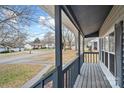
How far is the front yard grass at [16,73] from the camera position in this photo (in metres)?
3.66

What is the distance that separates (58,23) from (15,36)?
72cm

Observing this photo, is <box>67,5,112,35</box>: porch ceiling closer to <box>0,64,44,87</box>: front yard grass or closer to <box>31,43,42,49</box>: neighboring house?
<box>31,43,42,49</box>: neighboring house

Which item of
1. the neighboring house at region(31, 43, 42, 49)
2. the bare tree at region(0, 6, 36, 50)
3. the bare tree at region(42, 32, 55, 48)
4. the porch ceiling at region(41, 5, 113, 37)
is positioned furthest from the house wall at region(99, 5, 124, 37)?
the bare tree at region(0, 6, 36, 50)

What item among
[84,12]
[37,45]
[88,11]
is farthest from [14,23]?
[88,11]

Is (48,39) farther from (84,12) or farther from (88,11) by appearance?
(88,11)

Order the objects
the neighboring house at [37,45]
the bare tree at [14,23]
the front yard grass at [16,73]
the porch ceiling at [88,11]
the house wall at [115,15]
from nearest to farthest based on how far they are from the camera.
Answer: the bare tree at [14,23], the front yard grass at [16,73], the neighboring house at [37,45], the house wall at [115,15], the porch ceiling at [88,11]

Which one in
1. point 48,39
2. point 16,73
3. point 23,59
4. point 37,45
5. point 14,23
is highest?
point 14,23

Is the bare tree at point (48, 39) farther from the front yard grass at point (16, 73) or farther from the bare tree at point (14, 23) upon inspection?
the bare tree at point (14, 23)

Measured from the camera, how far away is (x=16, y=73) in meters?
4.05

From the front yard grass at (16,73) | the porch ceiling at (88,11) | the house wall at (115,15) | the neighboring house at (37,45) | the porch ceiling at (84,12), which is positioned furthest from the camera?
the porch ceiling at (88,11)

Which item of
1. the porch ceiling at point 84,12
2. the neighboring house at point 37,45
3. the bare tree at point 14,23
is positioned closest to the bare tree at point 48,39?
the neighboring house at point 37,45

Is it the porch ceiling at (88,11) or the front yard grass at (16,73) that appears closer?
the front yard grass at (16,73)
